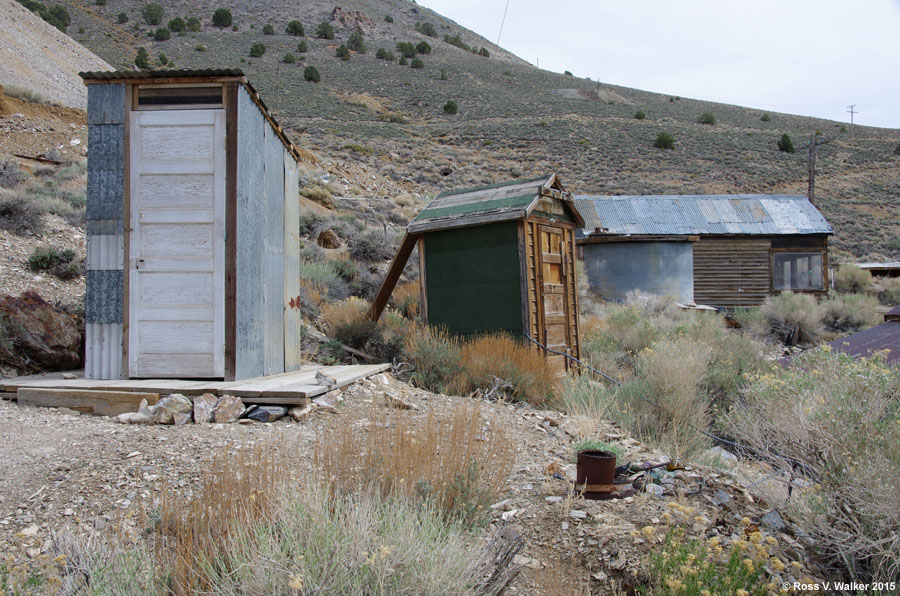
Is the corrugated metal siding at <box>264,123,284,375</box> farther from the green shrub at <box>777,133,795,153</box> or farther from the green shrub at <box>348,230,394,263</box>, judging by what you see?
the green shrub at <box>777,133,795,153</box>

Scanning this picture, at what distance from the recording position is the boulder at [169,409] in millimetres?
5352

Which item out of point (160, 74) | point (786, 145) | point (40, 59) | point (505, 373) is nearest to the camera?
point (160, 74)

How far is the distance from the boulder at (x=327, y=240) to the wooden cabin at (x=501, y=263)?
6504 millimetres

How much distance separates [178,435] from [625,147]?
3996cm

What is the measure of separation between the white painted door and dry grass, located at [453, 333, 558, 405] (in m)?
2.98

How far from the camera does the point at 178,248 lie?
6.49 m

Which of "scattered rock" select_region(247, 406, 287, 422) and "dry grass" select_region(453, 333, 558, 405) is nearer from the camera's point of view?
"scattered rock" select_region(247, 406, 287, 422)

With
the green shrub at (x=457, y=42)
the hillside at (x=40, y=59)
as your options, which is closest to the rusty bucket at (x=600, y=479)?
the hillside at (x=40, y=59)

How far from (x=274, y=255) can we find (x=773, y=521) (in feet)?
→ 19.1

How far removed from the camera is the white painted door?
21.1ft

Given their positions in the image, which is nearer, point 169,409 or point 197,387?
point 169,409

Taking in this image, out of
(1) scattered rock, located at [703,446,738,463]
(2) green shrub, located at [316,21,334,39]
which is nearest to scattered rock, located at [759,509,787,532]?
(1) scattered rock, located at [703,446,738,463]

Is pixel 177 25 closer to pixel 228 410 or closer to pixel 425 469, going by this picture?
pixel 228 410

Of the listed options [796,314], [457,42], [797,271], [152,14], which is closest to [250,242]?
[796,314]
